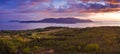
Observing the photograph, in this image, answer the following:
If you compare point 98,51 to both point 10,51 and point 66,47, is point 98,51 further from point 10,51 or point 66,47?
point 10,51

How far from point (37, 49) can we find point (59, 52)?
9.89ft

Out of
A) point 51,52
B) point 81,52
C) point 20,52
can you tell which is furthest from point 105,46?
point 20,52

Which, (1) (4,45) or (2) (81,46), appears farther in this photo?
(2) (81,46)

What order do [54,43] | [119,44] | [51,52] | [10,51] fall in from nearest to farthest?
[10,51]
[51,52]
[119,44]
[54,43]

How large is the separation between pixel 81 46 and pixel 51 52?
11.0ft

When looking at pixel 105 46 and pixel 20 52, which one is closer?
pixel 20 52

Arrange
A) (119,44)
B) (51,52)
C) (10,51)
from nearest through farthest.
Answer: (10,51) → (51,52) → (119,44)

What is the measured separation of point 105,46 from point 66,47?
392 cm

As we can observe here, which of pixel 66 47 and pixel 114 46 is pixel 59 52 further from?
pixel 114 46

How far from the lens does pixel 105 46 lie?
34375mm

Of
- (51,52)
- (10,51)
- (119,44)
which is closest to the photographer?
(10,51)

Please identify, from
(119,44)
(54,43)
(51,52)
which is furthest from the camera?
(54,43)

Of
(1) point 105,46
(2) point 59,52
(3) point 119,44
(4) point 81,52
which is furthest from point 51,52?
(3) point 119,44

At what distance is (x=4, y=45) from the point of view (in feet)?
106
